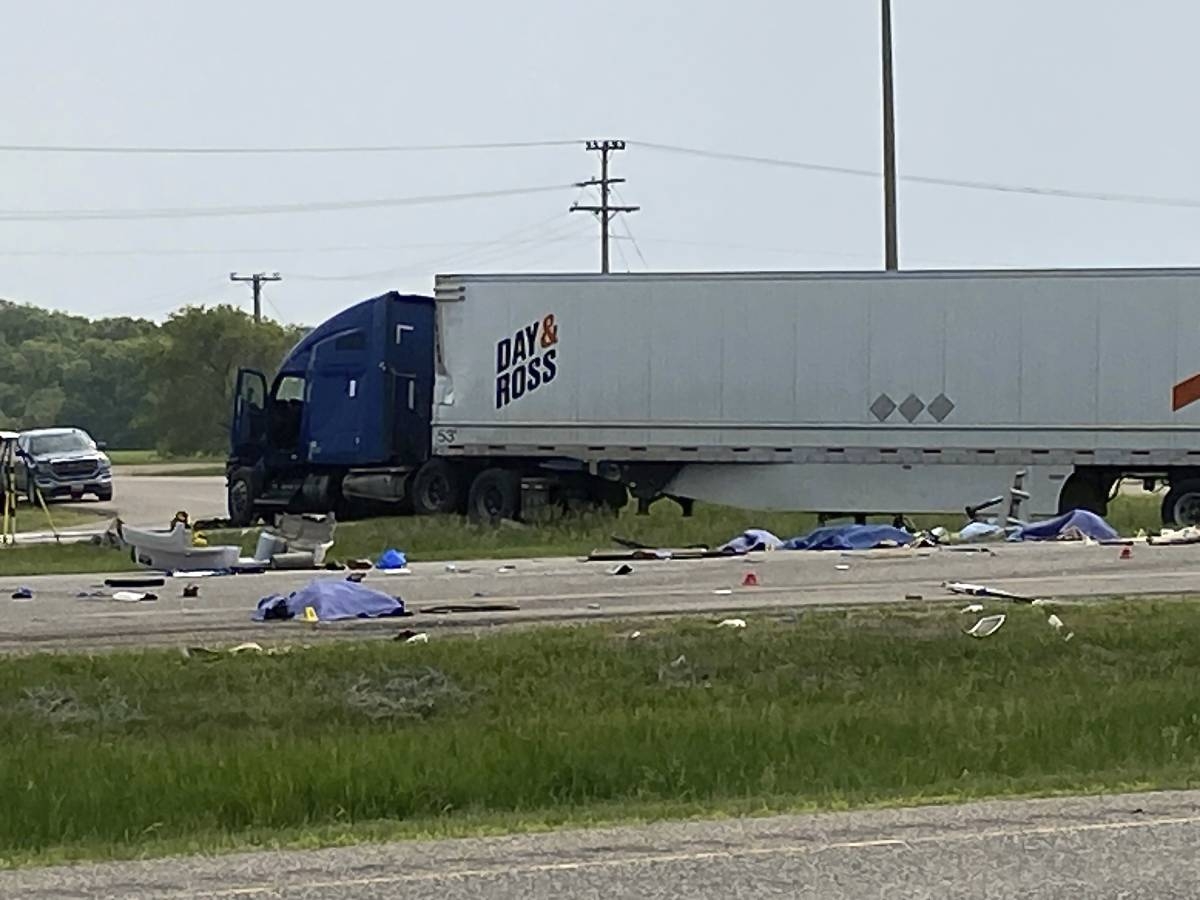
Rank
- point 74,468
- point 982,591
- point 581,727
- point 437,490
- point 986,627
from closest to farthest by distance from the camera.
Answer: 1. point 581,727
2. point 986,627
3. point 982,591
4. point 437,490
5. point 74,468

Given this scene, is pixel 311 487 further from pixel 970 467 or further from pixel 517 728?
pixel 517 728

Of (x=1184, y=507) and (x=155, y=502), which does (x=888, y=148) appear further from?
(x=155, y=502)

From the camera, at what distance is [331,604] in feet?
53.3

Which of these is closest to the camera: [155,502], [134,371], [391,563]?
[391,563]

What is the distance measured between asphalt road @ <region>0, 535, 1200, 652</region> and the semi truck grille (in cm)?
2693

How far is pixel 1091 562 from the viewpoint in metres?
20.3

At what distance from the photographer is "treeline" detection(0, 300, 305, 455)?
84812mm

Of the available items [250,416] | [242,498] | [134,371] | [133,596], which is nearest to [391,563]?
[133,596]

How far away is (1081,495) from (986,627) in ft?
43.3

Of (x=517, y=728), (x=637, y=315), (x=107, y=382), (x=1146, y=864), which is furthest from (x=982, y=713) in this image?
(x=107, y=382)

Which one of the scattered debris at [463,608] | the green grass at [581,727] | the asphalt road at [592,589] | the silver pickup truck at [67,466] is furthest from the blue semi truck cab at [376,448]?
the silver pickup truck at [67,466]

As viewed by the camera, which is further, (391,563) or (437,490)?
(437,490)

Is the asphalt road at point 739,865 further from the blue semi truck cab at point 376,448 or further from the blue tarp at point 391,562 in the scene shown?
the blue semi truck cab at point 376,448

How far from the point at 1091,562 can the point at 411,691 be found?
9.31 metres
